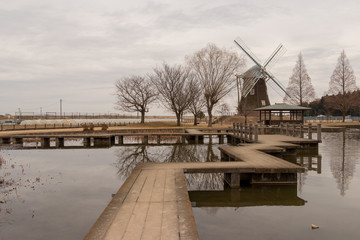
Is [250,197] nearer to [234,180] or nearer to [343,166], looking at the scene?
[234,180]

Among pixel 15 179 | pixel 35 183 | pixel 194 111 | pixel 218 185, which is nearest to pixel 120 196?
pixel 218 185

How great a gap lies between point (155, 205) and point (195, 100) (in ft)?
155

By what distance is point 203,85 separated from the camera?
45.5 meters

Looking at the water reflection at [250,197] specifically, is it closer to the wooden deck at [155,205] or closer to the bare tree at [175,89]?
the wooden deck at [155,205]

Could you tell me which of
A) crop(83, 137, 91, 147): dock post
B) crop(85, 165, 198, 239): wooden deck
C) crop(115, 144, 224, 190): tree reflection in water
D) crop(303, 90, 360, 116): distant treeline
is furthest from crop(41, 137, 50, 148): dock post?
crop(303, 90, 360, 116): distant treeline

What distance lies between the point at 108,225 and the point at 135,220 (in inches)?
19.8

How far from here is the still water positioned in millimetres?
6902

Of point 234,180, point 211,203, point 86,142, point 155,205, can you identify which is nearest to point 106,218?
point 155,205

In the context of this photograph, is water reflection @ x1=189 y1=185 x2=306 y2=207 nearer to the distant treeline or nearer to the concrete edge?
the concrete edge

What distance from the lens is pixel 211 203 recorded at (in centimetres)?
909

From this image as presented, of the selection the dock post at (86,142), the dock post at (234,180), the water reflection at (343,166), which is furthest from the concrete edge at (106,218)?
the dock post at (86,142)

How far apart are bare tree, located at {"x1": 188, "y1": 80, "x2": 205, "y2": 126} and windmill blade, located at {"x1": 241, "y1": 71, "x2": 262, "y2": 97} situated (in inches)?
292

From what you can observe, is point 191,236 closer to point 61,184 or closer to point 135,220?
point 135,220

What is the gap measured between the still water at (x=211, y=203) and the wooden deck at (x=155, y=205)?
0.77 meters
